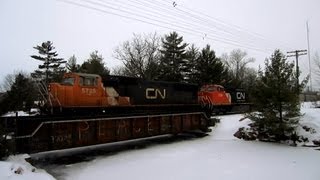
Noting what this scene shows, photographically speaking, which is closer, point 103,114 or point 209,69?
point 103,114

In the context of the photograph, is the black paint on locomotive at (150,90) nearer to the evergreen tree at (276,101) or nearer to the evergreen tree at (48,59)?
the evergreen tree at (276,101)

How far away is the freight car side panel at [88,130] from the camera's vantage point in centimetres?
1132

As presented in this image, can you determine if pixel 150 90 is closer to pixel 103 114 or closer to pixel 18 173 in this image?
pixel 103 114

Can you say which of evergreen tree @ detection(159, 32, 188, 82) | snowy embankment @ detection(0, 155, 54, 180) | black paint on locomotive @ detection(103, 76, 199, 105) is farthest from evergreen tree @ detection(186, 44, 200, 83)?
snowy embankment @ detection(0, 155, 54, 180)

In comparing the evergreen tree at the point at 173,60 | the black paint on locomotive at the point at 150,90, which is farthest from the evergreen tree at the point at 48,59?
the black paint on locomotive at the point at 150,90

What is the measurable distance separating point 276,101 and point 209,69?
29705mm

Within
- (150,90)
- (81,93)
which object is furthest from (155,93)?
(81,93)

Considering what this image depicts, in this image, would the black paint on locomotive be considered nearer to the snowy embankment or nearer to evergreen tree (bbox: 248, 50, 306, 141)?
evergreen tree (bbox: 248, 50, 306, 141)

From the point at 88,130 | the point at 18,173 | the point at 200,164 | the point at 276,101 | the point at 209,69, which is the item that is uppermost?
the point at 209,69

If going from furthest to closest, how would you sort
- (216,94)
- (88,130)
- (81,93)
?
1. (216,94)
2. (81,93)
3. (88,130)

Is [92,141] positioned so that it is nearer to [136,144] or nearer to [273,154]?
[136,144]

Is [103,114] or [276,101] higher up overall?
[276,101]

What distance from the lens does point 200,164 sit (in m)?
11.9

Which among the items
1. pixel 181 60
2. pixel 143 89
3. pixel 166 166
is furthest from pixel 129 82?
pixel 181 60
